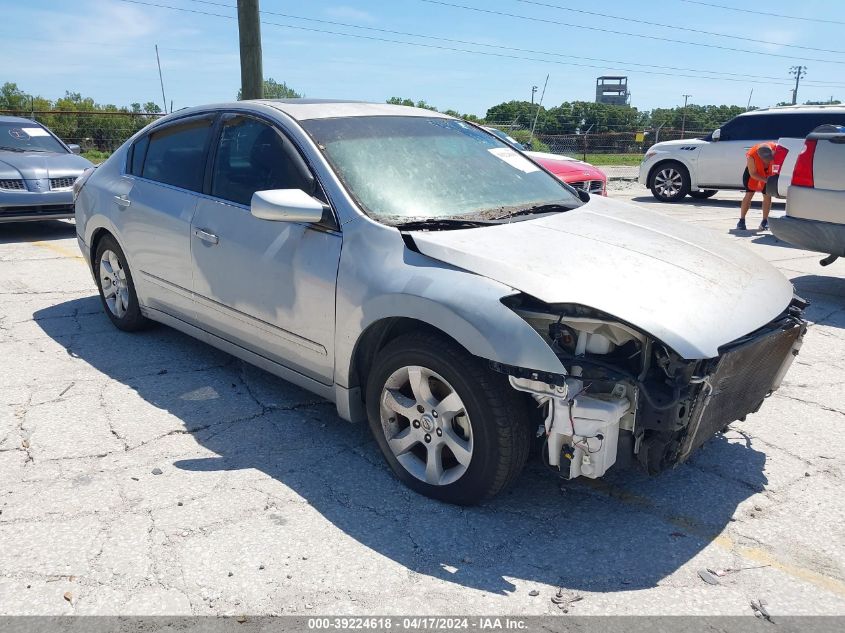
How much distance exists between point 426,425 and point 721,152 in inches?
512

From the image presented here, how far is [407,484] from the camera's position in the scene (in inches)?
130

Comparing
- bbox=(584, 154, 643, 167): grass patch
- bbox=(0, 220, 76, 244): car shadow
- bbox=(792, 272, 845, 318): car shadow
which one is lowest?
bbox=(584, 154, 643, 167): grass patch

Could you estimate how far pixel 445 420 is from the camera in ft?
10.1

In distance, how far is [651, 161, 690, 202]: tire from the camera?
15.0 meters

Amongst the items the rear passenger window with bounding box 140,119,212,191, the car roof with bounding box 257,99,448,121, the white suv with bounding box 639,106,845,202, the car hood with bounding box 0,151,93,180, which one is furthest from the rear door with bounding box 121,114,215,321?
the white suv with bounding box 639,106,845,202

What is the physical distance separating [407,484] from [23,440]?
206 centimetres

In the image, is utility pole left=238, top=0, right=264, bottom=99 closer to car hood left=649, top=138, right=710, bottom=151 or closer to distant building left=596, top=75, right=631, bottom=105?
car hood left=649, top=138, right=710, bottom=151

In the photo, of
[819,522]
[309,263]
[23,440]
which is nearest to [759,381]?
[819,522]

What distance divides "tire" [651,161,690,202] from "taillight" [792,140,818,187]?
8623 millimetres

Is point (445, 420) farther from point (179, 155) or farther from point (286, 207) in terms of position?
point (179, 155)

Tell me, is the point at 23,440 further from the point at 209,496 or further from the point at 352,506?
the point at 352,506

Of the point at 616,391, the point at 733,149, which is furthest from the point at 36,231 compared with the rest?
the point at 733,149

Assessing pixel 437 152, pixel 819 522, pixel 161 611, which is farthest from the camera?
pixel 437 152

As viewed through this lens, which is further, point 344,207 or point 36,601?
point 344,207
